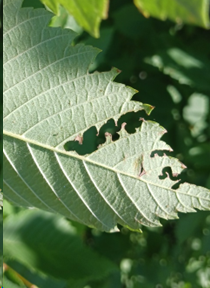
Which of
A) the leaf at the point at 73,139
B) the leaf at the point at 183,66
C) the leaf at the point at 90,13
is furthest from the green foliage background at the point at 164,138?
the leaf at the point at 90,13

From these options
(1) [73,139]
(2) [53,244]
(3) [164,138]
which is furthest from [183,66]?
(1) [73,139]

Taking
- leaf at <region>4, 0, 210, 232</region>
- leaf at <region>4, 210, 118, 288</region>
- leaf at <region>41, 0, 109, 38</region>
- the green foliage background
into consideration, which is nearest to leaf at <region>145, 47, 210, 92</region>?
the green foliage background

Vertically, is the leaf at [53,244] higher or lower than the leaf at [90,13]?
lower

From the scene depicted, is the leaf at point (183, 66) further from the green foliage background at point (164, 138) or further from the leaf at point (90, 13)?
the leaf at point (90, 13)

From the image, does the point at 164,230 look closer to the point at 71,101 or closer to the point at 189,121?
the point at 189,121

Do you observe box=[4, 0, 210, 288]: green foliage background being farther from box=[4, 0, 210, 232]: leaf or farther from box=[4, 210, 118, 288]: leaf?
box=[4, 0, 210, 232]: leaf

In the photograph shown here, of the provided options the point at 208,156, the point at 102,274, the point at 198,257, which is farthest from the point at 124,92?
the point at 198,257
